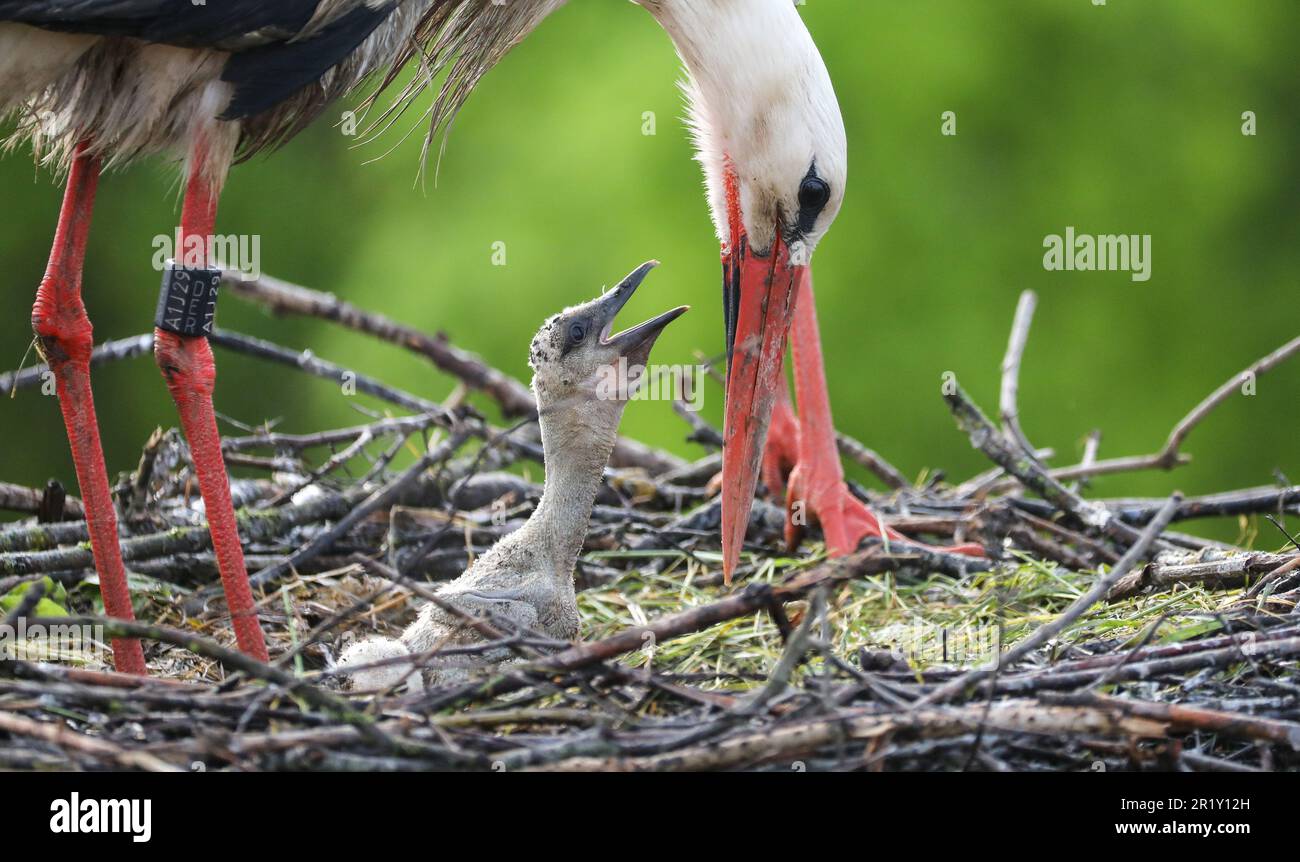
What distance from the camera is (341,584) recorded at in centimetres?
300

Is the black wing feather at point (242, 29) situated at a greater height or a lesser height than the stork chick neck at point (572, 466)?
greater

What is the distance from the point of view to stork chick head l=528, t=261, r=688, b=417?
8.50ft

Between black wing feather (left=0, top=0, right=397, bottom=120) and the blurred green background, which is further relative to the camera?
the blurred green background

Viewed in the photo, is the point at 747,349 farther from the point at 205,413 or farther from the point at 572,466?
the point at 205,413

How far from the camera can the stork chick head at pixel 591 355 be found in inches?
102

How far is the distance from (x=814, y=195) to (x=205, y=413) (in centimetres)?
122

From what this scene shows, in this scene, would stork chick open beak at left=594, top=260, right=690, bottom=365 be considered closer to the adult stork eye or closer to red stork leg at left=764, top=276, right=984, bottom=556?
the adult stork eye

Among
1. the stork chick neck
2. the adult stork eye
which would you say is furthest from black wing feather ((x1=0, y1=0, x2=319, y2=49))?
the adult stork eye

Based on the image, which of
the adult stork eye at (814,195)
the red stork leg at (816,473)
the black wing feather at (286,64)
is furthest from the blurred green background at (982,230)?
the black wing feather at (286,64)

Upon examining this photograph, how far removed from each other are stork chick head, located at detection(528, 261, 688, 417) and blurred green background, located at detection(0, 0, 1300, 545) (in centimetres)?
354

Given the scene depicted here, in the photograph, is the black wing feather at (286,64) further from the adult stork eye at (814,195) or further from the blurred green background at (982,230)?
the blurred green background at (982,230)

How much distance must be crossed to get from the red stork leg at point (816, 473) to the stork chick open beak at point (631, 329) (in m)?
0.76

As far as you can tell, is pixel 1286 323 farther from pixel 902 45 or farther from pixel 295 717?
pixel 295 717

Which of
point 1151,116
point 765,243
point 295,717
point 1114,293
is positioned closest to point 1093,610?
point 765,243
